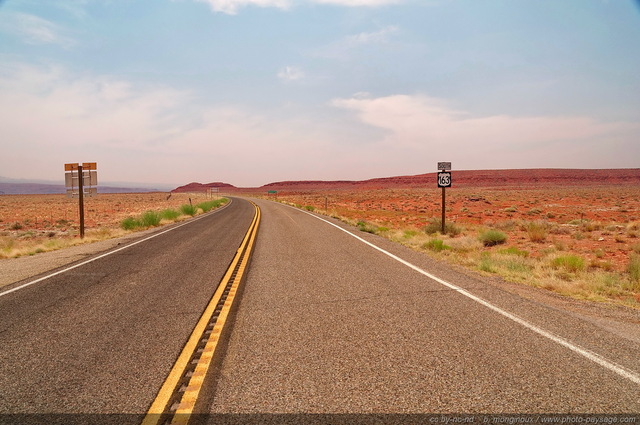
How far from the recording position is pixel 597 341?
442cm

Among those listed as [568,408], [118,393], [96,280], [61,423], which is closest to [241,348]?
[118,393]

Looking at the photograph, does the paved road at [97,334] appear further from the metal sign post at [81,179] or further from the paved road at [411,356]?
the metal sign post at [81,179]

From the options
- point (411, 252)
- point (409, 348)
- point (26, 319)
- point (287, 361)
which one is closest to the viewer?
point (287, 361)

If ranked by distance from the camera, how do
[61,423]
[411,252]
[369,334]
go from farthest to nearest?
[411,252], [369,334], [61,423]

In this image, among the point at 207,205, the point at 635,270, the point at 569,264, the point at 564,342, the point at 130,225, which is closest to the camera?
the point at 564,342

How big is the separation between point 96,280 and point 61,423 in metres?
5.88

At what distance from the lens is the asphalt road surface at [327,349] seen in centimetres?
318

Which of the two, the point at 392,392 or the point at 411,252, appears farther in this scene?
the point at 411,252

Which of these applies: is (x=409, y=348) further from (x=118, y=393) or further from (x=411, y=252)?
(x=411, y=252)

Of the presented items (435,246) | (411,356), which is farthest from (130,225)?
(411,356)

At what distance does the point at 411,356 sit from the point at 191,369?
2.21 meters

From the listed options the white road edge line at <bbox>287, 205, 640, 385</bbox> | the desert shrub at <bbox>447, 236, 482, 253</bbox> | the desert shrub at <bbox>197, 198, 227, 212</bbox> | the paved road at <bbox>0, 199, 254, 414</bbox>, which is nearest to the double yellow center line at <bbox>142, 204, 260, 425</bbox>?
the paved road at <bbox>0, 199, 254, 414</bbox>

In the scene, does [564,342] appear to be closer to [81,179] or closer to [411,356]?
[411,356]

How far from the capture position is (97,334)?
4.78m
